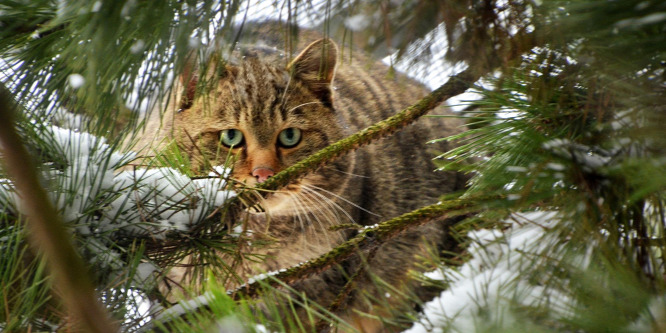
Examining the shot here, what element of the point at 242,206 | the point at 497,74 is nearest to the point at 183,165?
the point at 242,206

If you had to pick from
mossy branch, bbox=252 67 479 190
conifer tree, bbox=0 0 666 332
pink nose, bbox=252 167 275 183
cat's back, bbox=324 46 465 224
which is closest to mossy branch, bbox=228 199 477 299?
conifer tree, bbox=0 0 666 332

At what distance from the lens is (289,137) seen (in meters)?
1.78

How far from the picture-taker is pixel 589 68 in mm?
641

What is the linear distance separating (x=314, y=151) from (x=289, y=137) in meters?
0.10

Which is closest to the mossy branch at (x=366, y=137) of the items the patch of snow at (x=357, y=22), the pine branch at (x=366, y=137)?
the pine branch at (x=366, y=137)

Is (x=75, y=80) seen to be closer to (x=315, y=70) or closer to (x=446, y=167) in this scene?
(x=446, y=167)

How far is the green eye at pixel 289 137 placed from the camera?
176cm

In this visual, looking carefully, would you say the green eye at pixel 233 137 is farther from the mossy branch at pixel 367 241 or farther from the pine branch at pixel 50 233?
the pine branch at pixel 50 233

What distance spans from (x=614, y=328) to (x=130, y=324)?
2.21 ft

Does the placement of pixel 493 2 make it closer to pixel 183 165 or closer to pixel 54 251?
pixel 54 251

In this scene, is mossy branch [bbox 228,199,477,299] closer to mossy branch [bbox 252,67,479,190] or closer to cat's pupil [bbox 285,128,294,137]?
mossy branch [bbox 252,67,479,190]

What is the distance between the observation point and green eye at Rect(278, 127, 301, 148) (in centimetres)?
176

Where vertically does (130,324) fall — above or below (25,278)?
below

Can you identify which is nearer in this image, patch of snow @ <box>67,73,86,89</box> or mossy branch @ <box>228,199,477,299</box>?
patch of snow @ <box>67,73,86,89</box>
